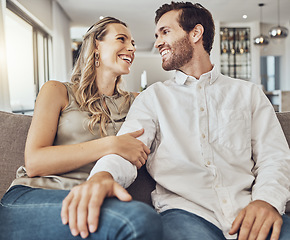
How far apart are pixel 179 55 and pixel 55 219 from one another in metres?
0.93

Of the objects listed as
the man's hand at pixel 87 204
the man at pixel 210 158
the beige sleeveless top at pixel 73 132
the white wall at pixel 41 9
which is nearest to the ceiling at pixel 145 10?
the white wall at pixel 41 9

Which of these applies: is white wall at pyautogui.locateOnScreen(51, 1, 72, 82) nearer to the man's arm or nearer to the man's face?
the man's face

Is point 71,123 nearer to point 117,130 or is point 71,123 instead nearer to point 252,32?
point 117,130

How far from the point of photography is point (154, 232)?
66 centimetres

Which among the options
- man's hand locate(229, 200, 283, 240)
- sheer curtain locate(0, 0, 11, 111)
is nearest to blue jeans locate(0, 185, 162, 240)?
man's hand locate(229, 200, 283, 240)

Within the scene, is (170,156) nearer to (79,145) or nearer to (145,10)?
(79,145)

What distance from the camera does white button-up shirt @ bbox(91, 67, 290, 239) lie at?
3.44ft

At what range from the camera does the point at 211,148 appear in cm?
114

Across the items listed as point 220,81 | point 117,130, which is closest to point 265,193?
point 220,81

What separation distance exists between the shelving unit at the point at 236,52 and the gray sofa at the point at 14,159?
7.39 m

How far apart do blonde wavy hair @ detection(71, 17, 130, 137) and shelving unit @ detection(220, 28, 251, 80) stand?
7.04 metres

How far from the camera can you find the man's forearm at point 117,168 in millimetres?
929

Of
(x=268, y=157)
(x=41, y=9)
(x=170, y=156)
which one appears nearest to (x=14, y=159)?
(x=170, y=156)

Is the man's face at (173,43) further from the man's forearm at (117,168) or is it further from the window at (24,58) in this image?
the window at (24,58)
